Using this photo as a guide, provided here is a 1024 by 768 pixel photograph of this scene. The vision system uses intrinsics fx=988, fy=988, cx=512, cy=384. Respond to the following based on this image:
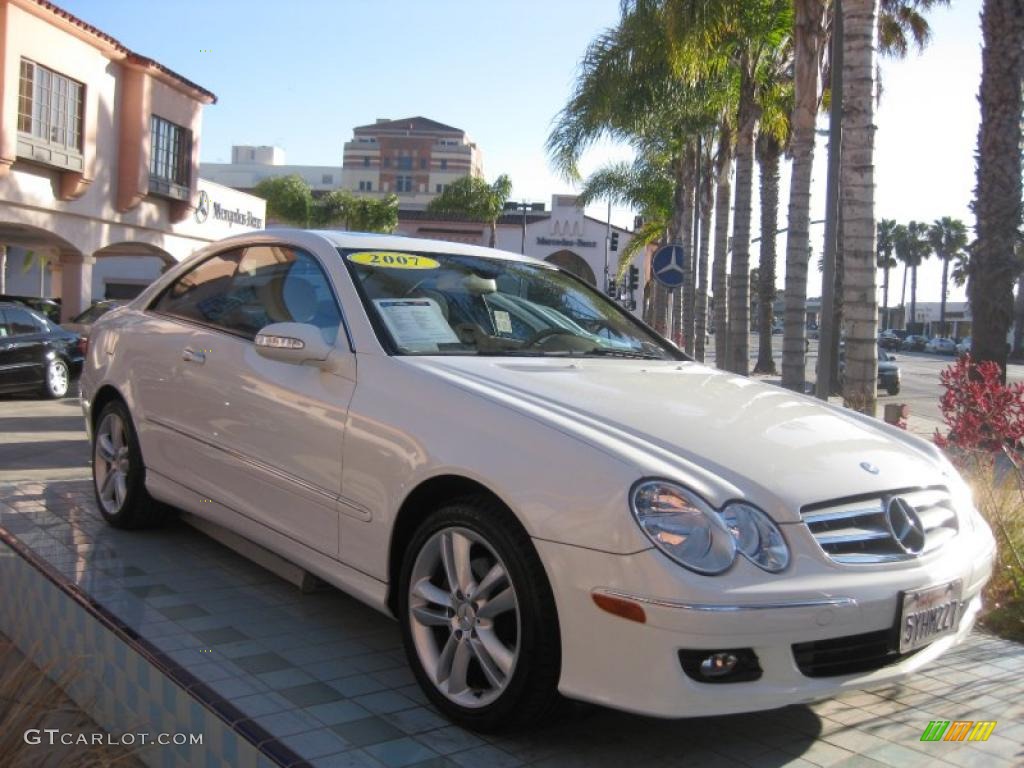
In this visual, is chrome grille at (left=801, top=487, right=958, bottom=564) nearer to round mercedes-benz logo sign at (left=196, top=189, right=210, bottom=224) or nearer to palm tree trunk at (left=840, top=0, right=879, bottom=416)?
palm tree trunk at (left=840, top=0, right=879, bottom=416)

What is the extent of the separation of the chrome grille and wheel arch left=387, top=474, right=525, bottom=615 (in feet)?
3.28

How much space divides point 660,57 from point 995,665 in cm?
1674

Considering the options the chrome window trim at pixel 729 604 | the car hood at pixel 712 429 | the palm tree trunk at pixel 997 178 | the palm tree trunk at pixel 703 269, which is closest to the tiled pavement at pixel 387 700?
Result: the chrome window trim at pixel 729 604

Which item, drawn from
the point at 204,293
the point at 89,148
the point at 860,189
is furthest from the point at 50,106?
the point at 204,293

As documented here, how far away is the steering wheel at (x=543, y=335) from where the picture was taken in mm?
4187

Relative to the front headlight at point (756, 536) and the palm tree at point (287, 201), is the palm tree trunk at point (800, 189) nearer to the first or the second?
the front headlight at point (756, 536)

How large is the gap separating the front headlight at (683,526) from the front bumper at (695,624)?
0.14ft

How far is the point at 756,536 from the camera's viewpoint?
2.81 m

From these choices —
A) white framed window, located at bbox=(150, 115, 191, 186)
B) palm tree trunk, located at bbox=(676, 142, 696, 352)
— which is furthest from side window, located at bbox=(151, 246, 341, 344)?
palm tree trunk, located at bbox=(676, 142, 696, 352)

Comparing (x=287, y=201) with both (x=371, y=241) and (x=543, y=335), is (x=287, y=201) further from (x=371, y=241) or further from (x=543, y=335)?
(x=543, y=335)

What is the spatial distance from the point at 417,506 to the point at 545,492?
0.63m

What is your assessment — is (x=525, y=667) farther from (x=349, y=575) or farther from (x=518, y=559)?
(x=349, y=575)

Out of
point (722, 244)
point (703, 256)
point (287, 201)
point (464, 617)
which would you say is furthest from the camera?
point (287, 201)
